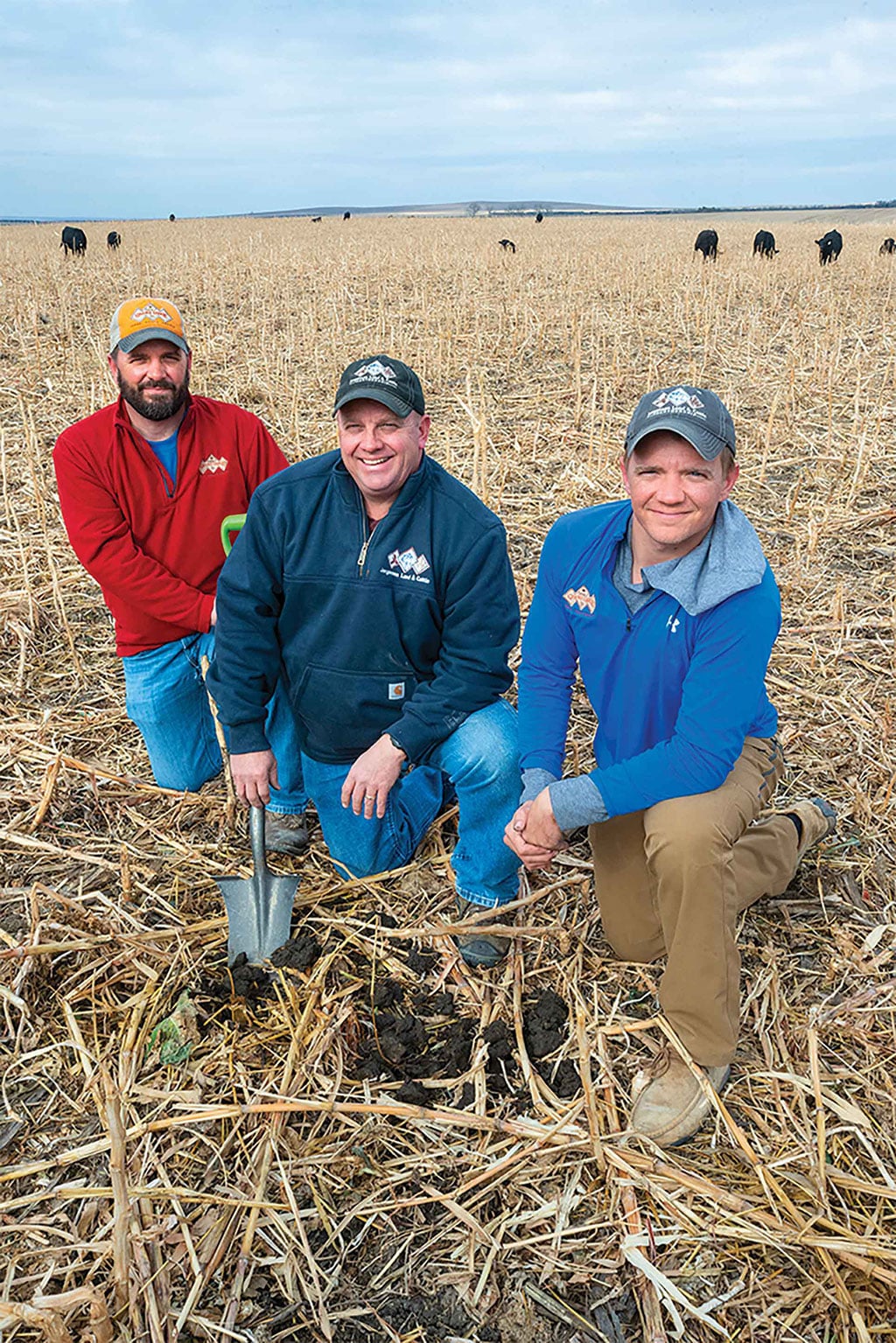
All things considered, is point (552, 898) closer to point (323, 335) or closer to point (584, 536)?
point (584, 536)

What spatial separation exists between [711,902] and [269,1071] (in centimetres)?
127

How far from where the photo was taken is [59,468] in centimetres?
345

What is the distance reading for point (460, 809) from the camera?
9.89ft

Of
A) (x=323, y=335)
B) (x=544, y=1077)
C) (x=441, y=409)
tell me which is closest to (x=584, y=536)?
(x=544, y=1077)

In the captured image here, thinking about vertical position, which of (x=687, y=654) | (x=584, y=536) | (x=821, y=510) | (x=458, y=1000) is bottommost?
(x=458, y=1000)

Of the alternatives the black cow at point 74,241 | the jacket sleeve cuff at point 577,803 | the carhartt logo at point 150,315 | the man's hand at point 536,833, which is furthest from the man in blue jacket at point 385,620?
the black cow at point 74,241

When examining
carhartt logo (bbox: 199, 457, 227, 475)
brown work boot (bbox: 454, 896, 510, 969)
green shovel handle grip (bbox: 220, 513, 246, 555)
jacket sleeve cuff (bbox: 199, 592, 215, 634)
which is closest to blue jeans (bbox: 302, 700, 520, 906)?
brown work boot (bbox: 454, 896, 510, 969)

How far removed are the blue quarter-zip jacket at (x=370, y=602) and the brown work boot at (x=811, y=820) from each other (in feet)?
3.57

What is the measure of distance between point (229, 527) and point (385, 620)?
0.89m

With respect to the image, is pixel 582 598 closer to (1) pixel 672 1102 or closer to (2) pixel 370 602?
(2) pixel 370 602

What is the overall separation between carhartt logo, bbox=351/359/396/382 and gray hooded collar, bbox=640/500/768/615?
3.15 feet

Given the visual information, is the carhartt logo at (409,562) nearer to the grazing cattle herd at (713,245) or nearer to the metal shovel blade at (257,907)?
the metal shovel blade at (257,907)

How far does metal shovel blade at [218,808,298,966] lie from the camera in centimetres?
285

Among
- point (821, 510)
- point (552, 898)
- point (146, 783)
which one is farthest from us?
point (821, 510)
